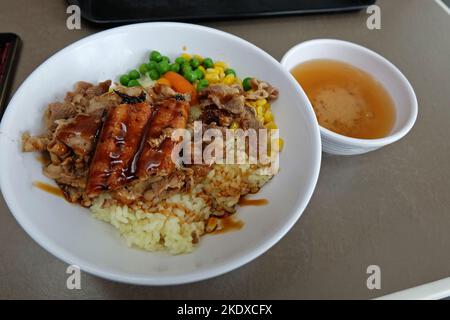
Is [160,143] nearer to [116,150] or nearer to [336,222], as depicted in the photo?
[116,150]

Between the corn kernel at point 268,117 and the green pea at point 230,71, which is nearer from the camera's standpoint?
the corn kernel at point 268,117

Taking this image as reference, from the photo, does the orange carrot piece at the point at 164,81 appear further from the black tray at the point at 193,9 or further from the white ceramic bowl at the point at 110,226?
the black tray at the point at 193,9

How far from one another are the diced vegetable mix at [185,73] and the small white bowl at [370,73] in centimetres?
36

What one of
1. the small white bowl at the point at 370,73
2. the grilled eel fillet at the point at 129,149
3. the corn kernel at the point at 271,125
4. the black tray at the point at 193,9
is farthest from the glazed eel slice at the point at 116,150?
the black tray at the point at 193,9

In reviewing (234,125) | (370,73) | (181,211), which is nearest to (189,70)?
(234,125)

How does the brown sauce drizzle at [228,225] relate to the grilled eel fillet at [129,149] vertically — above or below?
below

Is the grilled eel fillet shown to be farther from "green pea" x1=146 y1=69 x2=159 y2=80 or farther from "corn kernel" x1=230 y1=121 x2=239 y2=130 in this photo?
→ "green pea" x1=146 y1=69 x2=159 y2=80

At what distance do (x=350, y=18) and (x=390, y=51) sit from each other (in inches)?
17.2

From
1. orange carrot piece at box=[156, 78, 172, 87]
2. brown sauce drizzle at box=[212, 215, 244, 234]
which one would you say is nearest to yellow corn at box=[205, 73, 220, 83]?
orange carrot piece at box=[156, 78, 172, 87]

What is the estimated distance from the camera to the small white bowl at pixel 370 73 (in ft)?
6.09

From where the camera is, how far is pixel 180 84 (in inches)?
82.7

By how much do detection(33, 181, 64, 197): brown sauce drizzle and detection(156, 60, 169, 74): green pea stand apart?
90 cm

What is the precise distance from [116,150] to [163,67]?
735 mm

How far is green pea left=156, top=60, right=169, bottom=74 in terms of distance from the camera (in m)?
2.06
